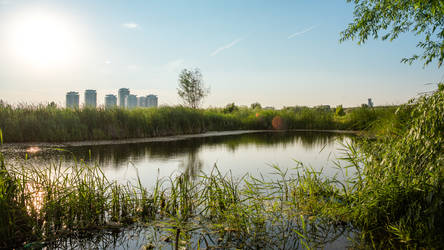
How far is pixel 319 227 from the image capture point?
319 cm

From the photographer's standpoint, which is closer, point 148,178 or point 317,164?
point 148,178

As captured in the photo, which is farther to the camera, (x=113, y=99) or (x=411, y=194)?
(x=113, y=99)

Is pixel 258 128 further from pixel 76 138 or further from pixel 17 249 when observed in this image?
pixel 17 249

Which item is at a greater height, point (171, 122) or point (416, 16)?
point (416, 16)

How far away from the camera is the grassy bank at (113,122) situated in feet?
35.2

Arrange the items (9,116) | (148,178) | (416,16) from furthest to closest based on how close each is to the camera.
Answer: (9,116) < (416,16) < (148,178)

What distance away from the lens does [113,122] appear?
12.7 metres

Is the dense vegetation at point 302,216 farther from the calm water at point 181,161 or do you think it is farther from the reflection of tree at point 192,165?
the reflection of tree at point 192,165

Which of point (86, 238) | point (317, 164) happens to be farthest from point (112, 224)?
point (317, 164)

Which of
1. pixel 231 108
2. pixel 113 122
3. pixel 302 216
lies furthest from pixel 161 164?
pixel 231 108

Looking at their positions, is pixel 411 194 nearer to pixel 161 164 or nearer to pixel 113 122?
pixel 161 164

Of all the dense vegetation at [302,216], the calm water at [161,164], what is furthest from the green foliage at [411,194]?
the calm water at [161,164]

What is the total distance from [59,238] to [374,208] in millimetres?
3419

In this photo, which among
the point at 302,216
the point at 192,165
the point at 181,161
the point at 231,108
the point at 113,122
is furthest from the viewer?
the point at 231,108
